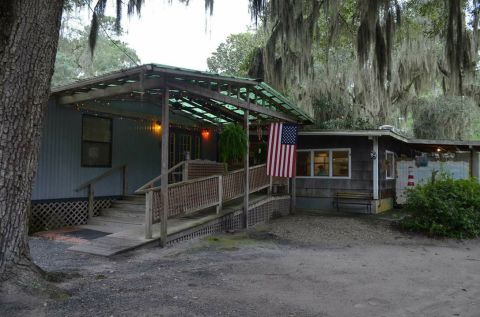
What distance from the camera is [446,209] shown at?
9609mm

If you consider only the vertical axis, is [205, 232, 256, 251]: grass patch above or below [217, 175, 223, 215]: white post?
below

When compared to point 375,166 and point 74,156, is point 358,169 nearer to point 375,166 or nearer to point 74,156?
point 375,166

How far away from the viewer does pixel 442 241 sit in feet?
30.4

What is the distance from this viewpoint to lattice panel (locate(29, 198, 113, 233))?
9.08m

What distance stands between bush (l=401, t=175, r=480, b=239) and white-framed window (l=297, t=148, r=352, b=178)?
337 centimetres

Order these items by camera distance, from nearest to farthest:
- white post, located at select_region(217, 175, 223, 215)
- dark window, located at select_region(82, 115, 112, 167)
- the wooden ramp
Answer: the wooden ramp → white post, located at select_region(217, 175, 223, 215) → dark window, located at select_region(82, 115, 112, 167)

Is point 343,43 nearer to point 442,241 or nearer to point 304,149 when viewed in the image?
point 304,149

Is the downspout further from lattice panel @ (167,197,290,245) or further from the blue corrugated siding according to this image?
the blue corrugated siding

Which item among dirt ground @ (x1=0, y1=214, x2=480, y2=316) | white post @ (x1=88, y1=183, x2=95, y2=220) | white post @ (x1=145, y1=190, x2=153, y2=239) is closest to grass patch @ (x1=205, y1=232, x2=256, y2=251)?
dirt ground @ (x1=0, y1=214, x2=480, y2=316)

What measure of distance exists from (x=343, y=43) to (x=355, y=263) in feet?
40.7

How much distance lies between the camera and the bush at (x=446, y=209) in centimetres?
952

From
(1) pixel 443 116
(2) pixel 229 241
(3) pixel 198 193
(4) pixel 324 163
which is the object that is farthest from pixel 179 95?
(1) pixel 443 116

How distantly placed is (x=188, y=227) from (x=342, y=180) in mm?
6872

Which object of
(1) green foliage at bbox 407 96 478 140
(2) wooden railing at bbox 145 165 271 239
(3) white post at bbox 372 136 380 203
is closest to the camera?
(2) wooden railing at bbox 145 165 271 239
